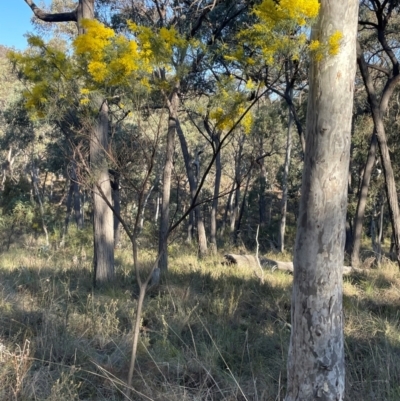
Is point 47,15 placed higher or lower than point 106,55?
higher

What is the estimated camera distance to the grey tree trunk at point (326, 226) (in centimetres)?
272

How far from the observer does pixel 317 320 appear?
107 inches

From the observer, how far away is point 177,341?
4.62 metres

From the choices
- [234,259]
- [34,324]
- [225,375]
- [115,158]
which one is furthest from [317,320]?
[234,259]

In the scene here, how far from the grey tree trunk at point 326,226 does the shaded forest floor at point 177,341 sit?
45 cm

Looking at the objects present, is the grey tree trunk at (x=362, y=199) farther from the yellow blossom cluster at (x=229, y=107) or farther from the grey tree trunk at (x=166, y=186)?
the yellow blossom cluster at (x=229, y=107)

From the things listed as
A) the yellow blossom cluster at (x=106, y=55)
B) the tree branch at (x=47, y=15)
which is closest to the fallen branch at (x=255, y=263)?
the tree branch at (x=47, y=15)

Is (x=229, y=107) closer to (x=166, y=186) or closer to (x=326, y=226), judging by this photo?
Result: (x=326, y=226)

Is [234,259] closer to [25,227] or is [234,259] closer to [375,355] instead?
[375,355]

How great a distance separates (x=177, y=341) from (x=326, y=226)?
Answer: 2.47 meters

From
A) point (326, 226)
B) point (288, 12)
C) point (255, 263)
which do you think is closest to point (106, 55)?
point (288, 12)

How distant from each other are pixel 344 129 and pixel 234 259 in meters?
7.14

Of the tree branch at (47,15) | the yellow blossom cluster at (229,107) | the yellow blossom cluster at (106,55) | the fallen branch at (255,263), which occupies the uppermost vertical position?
the tree branch at (47,15)

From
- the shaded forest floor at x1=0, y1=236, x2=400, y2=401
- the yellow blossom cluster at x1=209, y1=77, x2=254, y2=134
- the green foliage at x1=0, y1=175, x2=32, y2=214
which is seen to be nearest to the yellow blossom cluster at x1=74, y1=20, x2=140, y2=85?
the yellow blossom cluster at x1=209, y1=77, x2=254, y2=134
